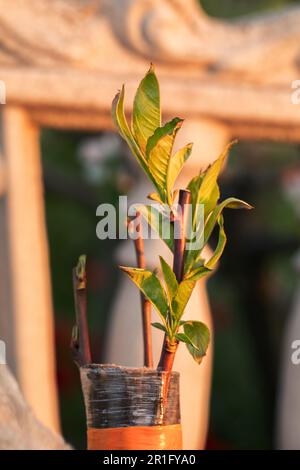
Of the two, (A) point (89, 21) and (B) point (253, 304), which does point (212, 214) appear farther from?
(B) point (253, 304)

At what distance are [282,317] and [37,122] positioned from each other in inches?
104

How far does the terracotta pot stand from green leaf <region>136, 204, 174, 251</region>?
0.72ft

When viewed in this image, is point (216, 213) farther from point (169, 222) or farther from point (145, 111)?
point (145, 111)

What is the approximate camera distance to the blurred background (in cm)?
571

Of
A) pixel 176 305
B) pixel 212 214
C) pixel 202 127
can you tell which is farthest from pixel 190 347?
pixel 202 127

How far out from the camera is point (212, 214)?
183 cm

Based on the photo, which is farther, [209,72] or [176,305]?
[209,72]

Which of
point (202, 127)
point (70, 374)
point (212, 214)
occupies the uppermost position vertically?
point (202, 127)

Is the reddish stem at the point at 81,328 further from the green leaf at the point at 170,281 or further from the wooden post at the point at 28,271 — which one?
the wooden post at the point at 28,271

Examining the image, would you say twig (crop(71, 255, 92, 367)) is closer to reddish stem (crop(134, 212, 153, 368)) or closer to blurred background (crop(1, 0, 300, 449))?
reddish stem (crop(134, 212, 153, 368))

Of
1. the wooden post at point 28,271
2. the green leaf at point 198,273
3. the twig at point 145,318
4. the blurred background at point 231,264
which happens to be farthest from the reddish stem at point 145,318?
the blurred background at point 231,264

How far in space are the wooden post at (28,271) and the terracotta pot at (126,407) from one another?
195 centimetres

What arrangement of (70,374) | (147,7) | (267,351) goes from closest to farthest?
(147,7)
(267,351)
(70,374)

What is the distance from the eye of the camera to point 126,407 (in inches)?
71.9
